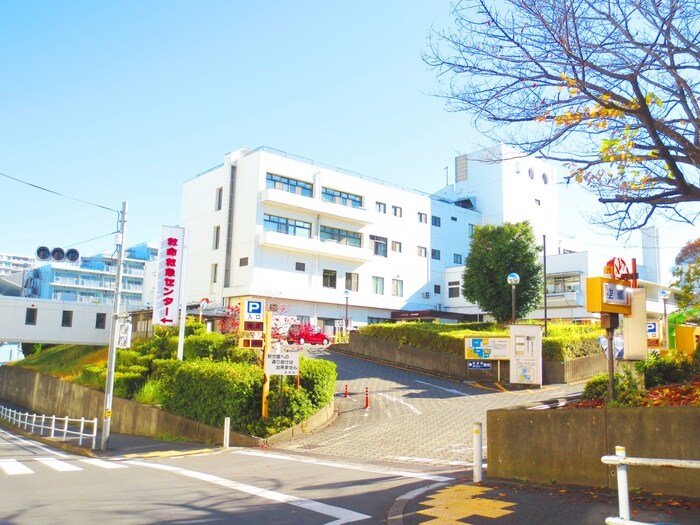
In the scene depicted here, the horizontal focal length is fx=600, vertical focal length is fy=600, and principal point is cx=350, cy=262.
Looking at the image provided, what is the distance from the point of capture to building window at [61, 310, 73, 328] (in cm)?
4056

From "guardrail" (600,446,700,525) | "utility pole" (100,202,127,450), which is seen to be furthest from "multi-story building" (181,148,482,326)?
"guardrail" (600,446,700,525)

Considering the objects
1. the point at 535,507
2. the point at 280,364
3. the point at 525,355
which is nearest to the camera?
the point at 535,507

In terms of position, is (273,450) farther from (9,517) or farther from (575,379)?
(575,379)

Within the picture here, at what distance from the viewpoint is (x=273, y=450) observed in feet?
54.2

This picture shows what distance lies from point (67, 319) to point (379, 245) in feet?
87.4

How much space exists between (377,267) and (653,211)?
45.3m

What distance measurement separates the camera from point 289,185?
48.9 meters

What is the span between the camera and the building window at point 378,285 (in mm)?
53938

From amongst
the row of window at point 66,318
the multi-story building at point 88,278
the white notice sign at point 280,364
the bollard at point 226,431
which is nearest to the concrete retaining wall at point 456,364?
the white notice sign at point 280,364

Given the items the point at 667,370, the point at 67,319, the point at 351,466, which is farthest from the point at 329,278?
the point at 667,370

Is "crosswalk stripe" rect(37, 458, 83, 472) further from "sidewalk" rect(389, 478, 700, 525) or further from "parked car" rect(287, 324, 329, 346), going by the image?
"parked car" rect(287, 324, 329, 346)

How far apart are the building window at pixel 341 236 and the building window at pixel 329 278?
277cm

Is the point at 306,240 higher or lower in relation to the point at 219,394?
higher

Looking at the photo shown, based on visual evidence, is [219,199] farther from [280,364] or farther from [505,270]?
[280,364]
